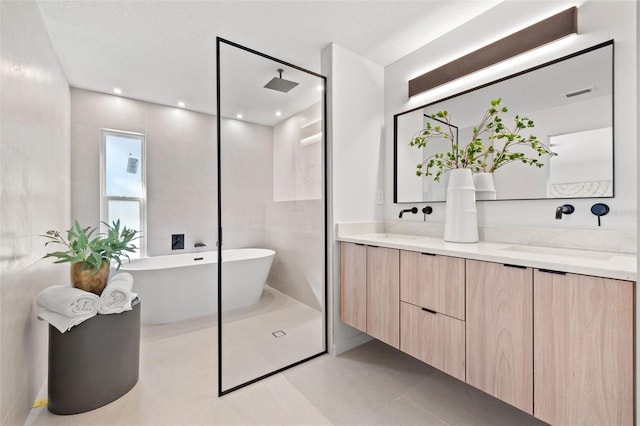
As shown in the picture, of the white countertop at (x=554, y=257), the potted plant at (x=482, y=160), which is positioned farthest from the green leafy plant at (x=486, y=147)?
the white countertop at (x=554, y=257)

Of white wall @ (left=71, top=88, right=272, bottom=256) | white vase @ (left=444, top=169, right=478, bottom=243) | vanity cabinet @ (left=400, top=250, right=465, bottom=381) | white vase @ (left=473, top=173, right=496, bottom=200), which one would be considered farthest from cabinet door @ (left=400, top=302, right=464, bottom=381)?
white wall @ (left=71, top=88, right=272, bottom=256)

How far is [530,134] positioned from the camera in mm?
1714

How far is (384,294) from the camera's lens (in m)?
1.91

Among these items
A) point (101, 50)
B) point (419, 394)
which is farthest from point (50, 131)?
point (419, 394)

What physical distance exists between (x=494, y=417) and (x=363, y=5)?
2.52 metres

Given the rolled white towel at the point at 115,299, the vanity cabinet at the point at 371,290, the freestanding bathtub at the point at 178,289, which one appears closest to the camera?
the rolled white towel at the point at 115,299

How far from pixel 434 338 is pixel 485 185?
1.02m

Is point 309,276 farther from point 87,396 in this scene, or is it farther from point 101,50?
point 101,50

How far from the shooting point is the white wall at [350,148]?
2242 mm

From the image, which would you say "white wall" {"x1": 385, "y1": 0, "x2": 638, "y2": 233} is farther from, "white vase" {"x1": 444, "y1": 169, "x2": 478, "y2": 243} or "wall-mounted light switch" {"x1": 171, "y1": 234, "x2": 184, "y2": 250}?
"wall-mounted light switch" {"x1": 171, "y1": 234, "x2": 184, "y2": 250}

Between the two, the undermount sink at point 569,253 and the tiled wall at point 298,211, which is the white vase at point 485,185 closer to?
the undermount sink at point 569,253

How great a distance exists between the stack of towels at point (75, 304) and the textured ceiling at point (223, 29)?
65.0 inches

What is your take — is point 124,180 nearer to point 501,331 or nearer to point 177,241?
point 177,241

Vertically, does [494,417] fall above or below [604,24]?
below
